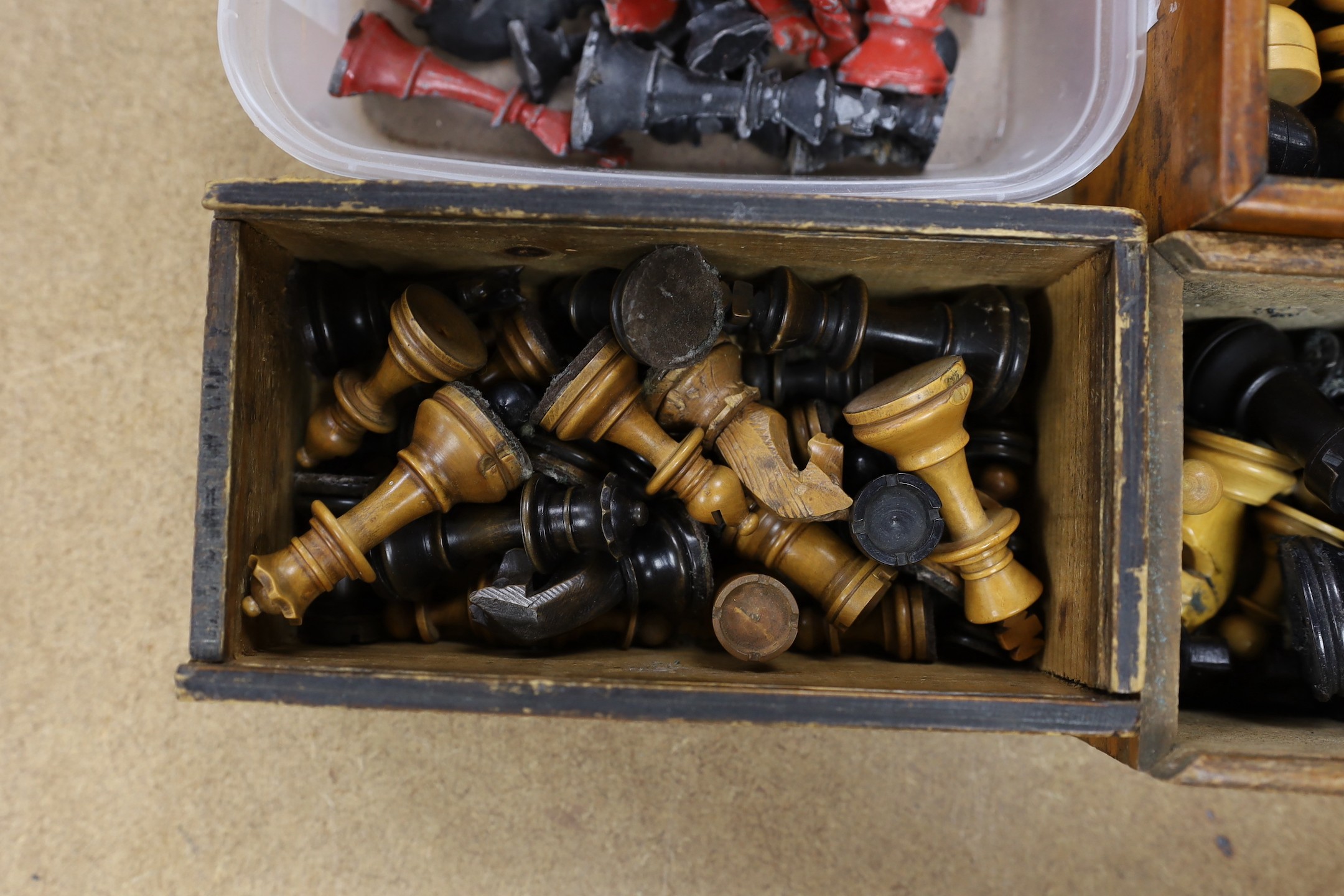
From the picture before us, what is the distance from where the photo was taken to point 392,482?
100 cm

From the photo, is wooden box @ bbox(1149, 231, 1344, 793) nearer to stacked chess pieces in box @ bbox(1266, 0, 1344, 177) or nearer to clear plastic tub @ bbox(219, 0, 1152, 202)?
stacked chess pieces in box @ bbox(1266, 0, 1344, 177)

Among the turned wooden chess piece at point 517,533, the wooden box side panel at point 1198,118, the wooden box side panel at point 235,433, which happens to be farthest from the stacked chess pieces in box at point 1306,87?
the wooden box side panel at point 235,433

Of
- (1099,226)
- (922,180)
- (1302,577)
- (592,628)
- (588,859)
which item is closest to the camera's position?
(1099,226)

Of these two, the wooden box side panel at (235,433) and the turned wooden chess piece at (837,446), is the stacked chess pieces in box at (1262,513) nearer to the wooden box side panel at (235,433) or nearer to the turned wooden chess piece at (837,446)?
the turned wooden chess piece at (837,446)

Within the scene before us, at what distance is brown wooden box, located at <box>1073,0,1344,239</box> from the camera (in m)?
0.86

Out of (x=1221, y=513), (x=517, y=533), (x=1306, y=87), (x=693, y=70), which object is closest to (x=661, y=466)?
(x=517, y=533)

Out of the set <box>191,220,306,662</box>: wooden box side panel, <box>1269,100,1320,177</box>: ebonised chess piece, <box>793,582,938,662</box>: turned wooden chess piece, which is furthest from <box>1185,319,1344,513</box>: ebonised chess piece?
<box>191,220,306,662</box>: wooden box side panel

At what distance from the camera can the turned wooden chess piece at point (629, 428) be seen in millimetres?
984

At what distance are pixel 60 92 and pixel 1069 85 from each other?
164 centimetres

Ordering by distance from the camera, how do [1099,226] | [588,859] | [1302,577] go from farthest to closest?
1. [588,859]
2. [1302,577]
3. [1099,226]

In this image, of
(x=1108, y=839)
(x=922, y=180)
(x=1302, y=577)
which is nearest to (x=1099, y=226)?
(x=922, y=180)

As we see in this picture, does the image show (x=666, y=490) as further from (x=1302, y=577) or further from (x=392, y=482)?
(x=1302, y=577)

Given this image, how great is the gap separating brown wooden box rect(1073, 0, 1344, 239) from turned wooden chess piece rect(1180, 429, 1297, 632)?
31cm

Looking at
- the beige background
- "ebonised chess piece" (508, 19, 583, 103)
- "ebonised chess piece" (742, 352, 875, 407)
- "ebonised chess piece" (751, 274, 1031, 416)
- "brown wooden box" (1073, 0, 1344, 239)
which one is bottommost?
the beige background
